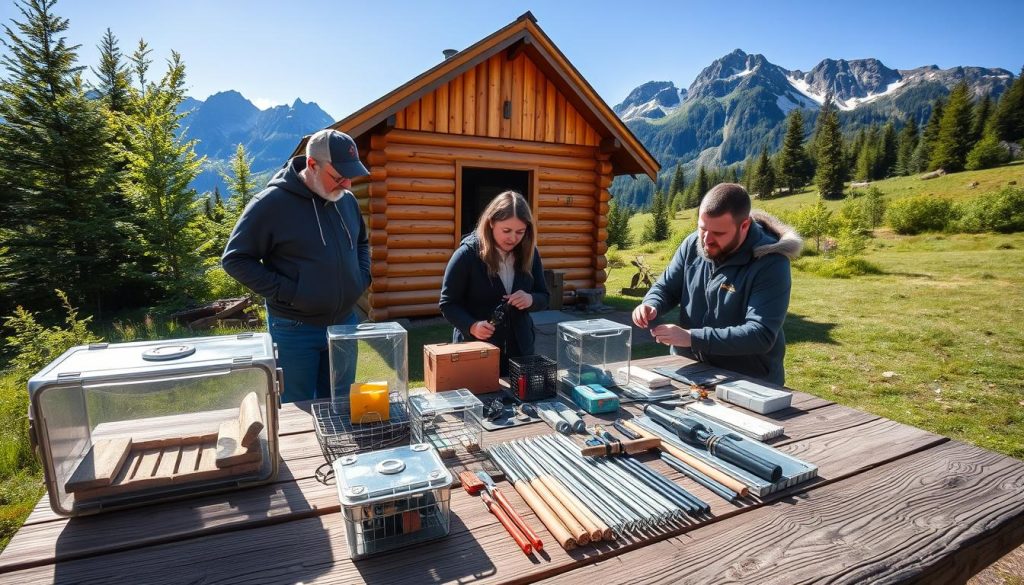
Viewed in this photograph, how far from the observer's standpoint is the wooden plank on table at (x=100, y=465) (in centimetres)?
143

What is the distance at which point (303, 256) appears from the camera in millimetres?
3029

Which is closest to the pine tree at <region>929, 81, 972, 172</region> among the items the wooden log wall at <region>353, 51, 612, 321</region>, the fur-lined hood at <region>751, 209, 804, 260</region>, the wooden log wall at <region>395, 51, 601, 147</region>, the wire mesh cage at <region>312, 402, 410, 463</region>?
the wooden log wall at <region>353, 51, 612, 321</region>

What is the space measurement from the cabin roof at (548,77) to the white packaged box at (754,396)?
230 inches

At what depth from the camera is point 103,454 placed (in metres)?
1.59

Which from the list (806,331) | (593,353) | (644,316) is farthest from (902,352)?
(593,353)

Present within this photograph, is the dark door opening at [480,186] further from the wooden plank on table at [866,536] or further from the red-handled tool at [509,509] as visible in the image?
the wooden plank on table at [866,536]

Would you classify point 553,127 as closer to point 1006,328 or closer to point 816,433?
point 816,433

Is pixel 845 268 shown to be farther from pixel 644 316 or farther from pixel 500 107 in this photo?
pixel 644 316

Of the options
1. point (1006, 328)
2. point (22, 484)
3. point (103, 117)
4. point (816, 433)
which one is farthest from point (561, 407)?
point (103, 117)

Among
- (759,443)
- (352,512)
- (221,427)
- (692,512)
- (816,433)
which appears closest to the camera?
(352,512)

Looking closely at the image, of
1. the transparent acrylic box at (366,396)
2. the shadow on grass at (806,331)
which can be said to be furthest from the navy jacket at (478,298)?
the shadow on grass at (806,331)

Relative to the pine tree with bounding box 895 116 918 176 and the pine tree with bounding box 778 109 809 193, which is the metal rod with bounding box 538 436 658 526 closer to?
the pine tree with bounding box 778 109 809 193

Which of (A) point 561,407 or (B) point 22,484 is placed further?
(B) point 22,484

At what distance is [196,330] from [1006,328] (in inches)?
575
